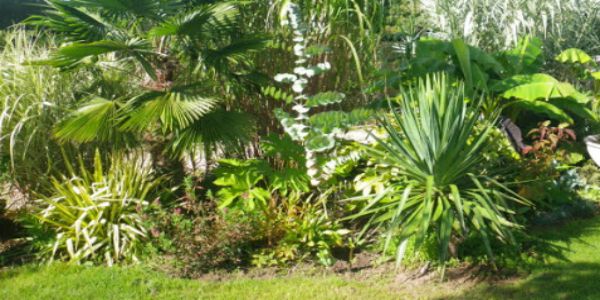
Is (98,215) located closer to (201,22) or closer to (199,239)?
(199,239)

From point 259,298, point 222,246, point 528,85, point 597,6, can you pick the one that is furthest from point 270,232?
point 597,6

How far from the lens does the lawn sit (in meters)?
4.96

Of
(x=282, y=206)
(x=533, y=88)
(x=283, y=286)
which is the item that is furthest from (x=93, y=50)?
(x=533, y=88)

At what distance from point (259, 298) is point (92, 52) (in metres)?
2.66

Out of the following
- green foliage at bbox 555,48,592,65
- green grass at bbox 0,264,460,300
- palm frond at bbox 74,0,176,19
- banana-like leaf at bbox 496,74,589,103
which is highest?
palm frond at bbox 74,0,176,19

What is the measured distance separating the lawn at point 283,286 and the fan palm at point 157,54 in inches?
50.0

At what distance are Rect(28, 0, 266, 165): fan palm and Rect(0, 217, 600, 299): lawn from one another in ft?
4.17

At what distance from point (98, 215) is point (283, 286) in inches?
79.3

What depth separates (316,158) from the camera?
20.6 feet

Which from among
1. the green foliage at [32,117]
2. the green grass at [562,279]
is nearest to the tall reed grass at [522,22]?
the green grass at [562,279]

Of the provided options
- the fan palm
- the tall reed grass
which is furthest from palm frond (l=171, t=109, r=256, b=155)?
the tall reed grass

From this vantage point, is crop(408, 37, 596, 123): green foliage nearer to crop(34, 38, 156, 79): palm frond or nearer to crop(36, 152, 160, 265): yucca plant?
crop(34, 38, 156, 79): palm frond

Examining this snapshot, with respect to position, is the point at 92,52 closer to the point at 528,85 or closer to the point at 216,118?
the point at 216,118

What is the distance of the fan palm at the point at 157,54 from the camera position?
5695mm
